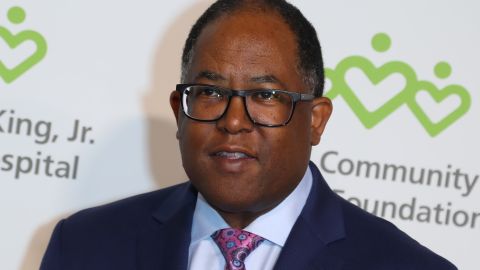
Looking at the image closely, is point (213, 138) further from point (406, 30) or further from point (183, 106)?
point (406, 30)

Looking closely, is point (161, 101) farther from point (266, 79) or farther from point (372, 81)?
point (266, 79)

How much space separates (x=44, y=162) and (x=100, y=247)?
0.58 meters

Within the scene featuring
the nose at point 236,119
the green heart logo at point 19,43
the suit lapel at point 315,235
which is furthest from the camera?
the green heart logo at point 19,43

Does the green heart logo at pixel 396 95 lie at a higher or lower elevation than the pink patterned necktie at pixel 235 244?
higher

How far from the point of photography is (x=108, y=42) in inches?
95.7

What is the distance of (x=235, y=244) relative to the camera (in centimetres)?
180

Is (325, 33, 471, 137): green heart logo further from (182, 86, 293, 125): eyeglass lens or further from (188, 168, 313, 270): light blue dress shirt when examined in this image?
(182, 86, 293, 125): eyeglass lens

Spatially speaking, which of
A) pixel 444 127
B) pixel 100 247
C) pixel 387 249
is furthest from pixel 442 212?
pixel 100 247

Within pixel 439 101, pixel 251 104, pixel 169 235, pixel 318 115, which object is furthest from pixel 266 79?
pixel 439 101

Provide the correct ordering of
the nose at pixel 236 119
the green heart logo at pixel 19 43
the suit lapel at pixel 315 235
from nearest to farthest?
the nose at pixel 236 119 < the suit lapel at pixel 315 235 < the green heart logo at pixel 19 43

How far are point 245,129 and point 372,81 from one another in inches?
36.4

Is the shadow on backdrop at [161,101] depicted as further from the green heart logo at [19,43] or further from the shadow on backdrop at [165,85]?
the green heart logo at [19,43]

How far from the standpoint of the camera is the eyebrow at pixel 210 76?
170 centimetres

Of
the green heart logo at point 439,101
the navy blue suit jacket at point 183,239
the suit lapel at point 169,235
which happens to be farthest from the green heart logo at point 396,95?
the suit lapel at point 169,235
